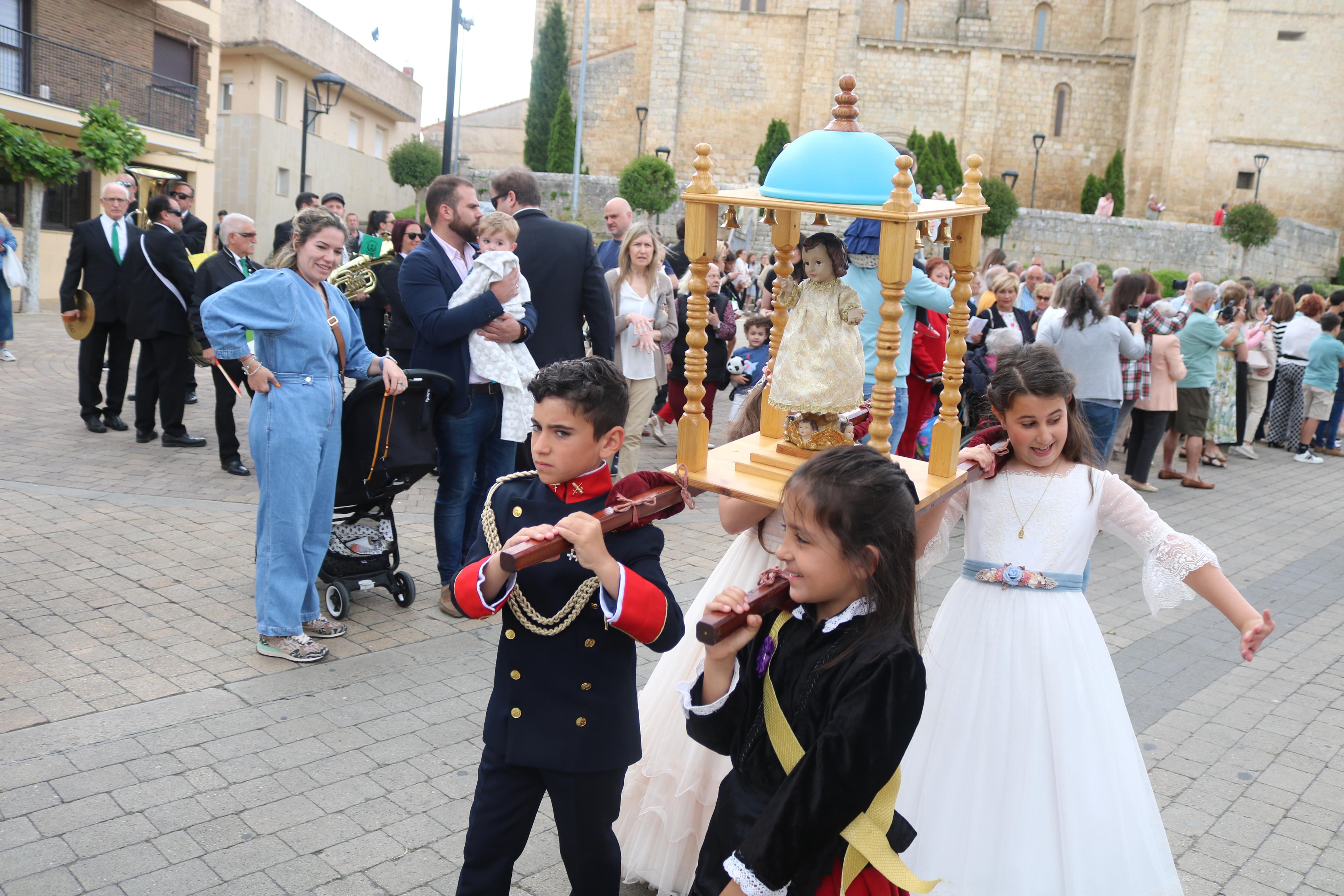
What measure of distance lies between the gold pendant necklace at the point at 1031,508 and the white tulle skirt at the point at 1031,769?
0.18 meters

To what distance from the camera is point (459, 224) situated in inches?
220

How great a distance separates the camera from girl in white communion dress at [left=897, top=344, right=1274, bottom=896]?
2914 millimetres

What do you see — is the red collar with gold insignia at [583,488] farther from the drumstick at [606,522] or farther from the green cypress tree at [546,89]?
the green cypress tree at [546,89]

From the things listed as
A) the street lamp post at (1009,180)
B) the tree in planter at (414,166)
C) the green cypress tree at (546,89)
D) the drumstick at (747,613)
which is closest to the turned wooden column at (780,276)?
the drumstick at (747,613)

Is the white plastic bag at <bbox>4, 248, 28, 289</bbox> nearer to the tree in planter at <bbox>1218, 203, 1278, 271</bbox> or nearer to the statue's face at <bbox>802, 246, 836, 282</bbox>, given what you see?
the statue's face at <bbox>802, 246, 836, 282</bbox>

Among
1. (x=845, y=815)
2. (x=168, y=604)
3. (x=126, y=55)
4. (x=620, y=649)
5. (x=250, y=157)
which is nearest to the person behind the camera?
(x=845, y=815)

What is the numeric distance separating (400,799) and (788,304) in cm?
222

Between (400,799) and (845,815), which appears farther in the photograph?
(400,799)

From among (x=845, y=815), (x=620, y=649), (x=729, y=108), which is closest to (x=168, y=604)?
(x=620, y=649)

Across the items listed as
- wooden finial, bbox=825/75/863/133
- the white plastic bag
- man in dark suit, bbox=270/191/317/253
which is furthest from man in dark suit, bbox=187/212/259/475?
wooden finial, bbox=825/75/863/133

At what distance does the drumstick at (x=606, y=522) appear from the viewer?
81.3 inches

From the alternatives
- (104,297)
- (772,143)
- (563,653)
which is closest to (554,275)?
(563,653)

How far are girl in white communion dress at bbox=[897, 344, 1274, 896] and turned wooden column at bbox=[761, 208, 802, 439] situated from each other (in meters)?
0.70

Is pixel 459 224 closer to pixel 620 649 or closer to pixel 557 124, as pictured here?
pixel 620 649
